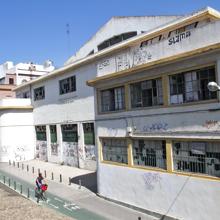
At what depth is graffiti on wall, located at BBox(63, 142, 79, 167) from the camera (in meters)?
30.5

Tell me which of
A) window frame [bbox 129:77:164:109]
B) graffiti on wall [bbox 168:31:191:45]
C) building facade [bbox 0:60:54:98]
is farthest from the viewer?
building facade [bbox 0:60:54:98]

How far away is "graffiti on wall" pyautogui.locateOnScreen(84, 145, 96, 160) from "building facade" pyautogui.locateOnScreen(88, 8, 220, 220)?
9404mm

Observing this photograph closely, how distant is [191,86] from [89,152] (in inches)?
649

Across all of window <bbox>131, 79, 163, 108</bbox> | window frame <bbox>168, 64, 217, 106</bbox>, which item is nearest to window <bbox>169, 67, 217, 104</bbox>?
window frame <bbox>168, 64, 217, 106</bbox>

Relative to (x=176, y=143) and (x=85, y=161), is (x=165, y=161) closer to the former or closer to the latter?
(x=176, y=143)

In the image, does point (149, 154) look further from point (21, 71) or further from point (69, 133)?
point (21, 71)

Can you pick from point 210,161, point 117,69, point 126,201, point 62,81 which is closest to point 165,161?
point 210,161

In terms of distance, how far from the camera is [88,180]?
23812 millimetres

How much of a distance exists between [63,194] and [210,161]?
1063 cm

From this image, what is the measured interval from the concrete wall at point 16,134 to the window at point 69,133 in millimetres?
6726

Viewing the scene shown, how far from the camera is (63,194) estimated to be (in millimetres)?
20297

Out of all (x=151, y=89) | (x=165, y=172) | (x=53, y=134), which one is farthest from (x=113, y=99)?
(x=53, y=134)

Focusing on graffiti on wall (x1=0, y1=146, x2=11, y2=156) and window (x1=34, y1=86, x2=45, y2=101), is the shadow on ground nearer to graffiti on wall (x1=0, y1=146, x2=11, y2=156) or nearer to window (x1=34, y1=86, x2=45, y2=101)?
window (x1=34, y1=86, x2=45, y2=101)

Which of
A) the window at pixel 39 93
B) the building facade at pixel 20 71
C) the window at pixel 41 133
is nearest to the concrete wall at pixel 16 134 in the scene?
the window at pixel 41 133
